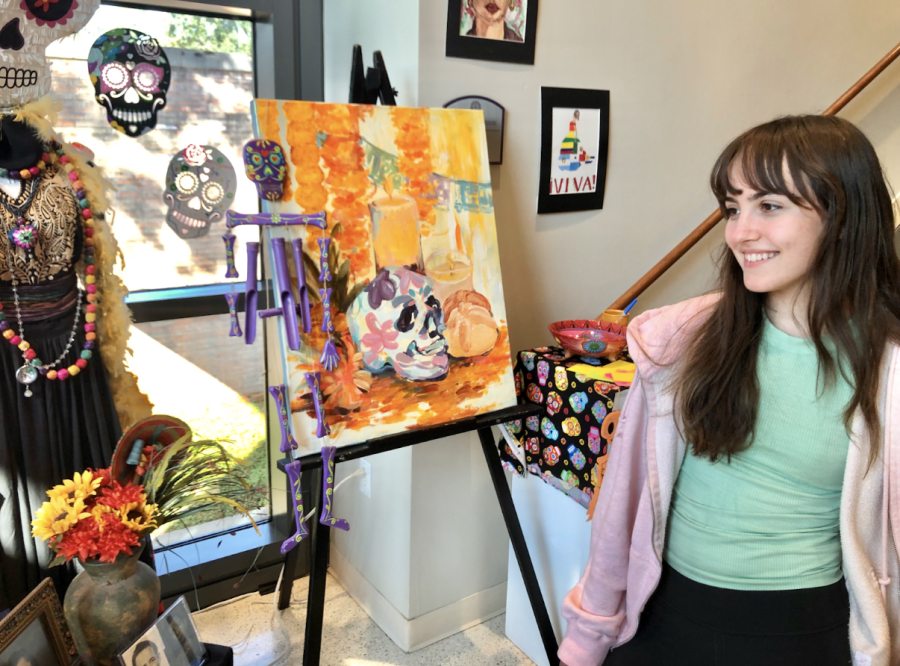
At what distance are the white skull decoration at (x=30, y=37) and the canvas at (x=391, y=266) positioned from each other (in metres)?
0.54

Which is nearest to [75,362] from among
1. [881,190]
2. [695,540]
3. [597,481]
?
[597,481]

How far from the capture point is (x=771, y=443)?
43.7 inches

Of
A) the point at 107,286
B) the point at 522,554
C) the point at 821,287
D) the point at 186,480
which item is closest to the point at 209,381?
the point at 107,286

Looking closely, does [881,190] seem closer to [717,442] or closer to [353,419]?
[717,442]

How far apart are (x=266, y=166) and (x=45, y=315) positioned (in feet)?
2.08

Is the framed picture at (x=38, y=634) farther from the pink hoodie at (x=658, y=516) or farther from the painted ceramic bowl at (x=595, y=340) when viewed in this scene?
the painted ceramic bowl at (x=595, y=340)

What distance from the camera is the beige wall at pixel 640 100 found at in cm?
180

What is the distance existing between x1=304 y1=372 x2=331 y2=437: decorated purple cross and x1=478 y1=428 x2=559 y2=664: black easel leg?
45cm

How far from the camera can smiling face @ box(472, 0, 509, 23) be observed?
165cm

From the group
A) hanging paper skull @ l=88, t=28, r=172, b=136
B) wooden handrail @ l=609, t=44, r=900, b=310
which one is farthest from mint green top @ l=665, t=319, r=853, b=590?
hanging paper skull @ l=88, t=28, r=172, b=136

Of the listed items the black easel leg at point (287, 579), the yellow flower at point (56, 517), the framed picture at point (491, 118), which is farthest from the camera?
the black easel leg at point (287, 579)

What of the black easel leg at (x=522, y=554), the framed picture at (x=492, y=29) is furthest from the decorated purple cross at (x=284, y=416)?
the framed picture at (x=492, y=29)

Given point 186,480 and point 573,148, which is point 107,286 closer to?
point 186,480

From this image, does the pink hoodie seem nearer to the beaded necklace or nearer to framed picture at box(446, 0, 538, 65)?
framed picture at box(446, 0, 538, 65)
